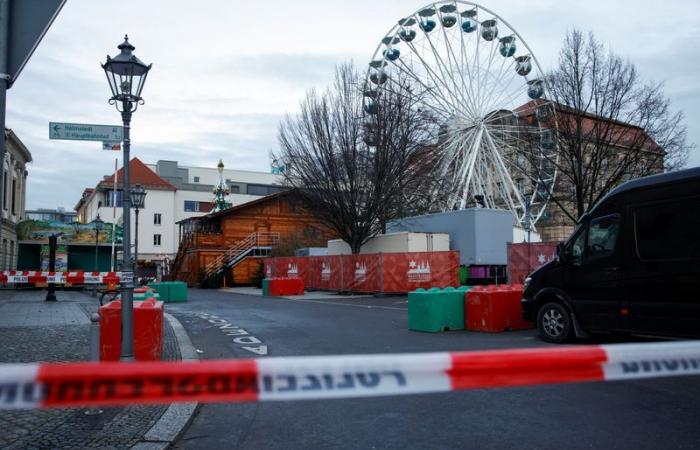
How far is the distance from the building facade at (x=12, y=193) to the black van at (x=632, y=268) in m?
35.6

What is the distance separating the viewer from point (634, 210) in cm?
907

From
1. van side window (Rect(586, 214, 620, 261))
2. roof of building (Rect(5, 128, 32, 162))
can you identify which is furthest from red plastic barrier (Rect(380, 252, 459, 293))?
roof of building (Rect(5, 128, 32, 162))

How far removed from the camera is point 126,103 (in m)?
7.71

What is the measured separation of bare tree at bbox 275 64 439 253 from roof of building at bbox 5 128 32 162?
1975 centimetres

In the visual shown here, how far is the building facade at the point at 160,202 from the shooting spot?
71.4 metres

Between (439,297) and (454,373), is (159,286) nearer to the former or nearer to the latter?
(439,297)

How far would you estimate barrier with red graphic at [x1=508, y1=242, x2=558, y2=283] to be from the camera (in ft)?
70.5

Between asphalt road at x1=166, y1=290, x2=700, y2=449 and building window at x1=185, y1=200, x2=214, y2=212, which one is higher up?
building window at x1=185, y1=200, x2=214, y2=212

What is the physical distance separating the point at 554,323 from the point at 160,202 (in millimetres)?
70013

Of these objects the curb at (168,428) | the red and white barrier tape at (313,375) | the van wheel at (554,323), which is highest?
the red and white barrier tape at (313,375)

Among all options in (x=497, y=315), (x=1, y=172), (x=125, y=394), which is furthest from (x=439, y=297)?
(x=125, y=394)

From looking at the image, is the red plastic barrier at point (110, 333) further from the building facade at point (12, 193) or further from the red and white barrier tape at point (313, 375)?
the building facade at point (12, 193)

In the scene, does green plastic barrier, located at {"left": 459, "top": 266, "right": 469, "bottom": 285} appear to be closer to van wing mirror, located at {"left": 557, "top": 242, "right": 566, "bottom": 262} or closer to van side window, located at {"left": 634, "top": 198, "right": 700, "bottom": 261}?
van wing mirror, located at {"left": 557, "top": 242, "right": 566, "bottom": 262}

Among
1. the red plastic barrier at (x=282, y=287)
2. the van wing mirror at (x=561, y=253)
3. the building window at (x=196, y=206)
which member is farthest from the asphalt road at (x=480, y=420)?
the building window at (x=196, y=206)
